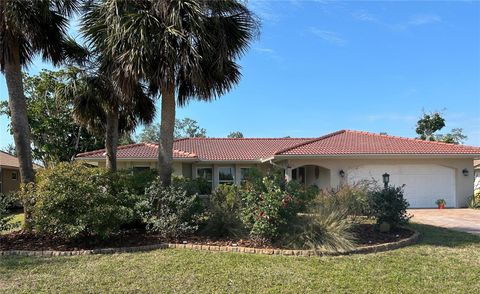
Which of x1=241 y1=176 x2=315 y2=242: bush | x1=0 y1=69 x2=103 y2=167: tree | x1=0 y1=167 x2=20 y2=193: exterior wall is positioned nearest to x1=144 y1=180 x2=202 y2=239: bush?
x1=241 y1=176 x2=315 y2=242: bush

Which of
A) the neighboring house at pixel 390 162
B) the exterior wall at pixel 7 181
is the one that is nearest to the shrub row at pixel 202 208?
the neighboring house at pixel 390 162

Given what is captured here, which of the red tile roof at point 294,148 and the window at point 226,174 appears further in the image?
the window at point 226,174

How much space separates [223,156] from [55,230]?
51.8 ft

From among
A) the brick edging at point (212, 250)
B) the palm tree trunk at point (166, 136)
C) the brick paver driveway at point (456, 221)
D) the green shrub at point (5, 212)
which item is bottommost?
the brick paver driveway at point (456, 221)

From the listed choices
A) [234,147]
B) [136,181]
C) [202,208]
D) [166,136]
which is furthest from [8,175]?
[202,208]

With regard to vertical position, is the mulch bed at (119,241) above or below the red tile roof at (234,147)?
below

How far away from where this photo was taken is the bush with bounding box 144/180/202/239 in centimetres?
963

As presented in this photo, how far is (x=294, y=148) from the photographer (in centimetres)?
2081

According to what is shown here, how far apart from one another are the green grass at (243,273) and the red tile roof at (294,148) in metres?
12.0

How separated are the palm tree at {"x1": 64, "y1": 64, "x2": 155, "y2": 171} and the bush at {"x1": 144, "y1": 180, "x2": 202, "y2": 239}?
328 centimetres

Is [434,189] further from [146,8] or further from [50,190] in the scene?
[50,190]

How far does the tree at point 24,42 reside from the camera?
1004 cm

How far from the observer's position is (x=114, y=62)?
409 inches

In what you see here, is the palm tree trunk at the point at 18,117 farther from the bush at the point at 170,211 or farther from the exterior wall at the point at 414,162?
the exterior wall at the point at 414,162
